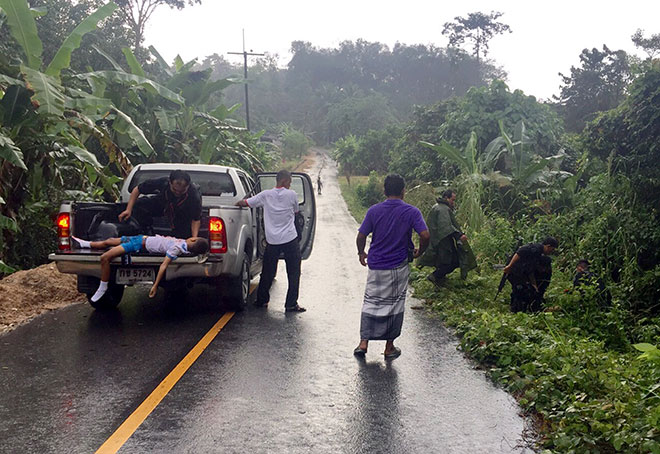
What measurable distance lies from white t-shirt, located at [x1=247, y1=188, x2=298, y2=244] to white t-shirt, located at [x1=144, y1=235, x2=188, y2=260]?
120 cm

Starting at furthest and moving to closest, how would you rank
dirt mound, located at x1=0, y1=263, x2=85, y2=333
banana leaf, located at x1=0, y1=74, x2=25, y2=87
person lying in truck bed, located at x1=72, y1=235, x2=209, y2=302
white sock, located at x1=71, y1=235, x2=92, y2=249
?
banana leaf, located at x1=0, y1=74, x2=25, y2=87, dirt mound, located at x1=0, y1=263, x2=85, y2=333, white sock, located at x1=71, y1=235, x2=92, y2=249, person lying in truck bed, located at x1=72, y1=235, x2=209, y2=302

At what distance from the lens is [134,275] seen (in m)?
7.60

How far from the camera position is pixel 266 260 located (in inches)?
341

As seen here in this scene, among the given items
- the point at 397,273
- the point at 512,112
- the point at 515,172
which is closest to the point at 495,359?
the point at 397,273

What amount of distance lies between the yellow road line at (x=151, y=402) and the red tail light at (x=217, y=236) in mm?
1042

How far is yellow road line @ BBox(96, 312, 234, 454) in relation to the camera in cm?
417

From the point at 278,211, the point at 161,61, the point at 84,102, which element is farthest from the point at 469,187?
the point at 161,61

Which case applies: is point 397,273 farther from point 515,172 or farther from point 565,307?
point 515,172

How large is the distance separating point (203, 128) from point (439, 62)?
80262 mm

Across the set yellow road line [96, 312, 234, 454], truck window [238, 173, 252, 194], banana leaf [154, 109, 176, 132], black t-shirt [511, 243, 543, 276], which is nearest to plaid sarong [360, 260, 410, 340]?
yellow road line [96, 312, 234, 454]

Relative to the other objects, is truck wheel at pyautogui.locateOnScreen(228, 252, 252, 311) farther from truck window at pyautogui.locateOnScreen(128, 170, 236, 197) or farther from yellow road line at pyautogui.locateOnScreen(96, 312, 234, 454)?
truck window at pyautogui.locateOnScreen(128, 170, 236, 197)

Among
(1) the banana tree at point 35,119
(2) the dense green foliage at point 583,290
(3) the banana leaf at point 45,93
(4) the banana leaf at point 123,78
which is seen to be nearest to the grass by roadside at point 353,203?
(2) the dense green foliage at point 583,290

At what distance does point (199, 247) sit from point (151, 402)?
2.89 metres

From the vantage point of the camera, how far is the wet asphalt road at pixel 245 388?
14.3 feet
